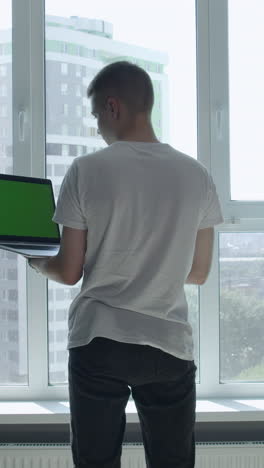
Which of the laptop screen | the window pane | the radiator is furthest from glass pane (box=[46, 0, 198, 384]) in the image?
the laptop screen

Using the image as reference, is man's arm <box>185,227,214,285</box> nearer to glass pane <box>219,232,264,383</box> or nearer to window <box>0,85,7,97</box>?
glass pane <box>219,232,264,383</box>

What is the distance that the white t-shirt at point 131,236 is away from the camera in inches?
50.1

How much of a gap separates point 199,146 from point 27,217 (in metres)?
1.09

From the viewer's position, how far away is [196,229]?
1370 millimetres

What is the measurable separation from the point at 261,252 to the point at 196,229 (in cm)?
120

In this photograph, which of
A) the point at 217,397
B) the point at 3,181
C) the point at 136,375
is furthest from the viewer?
the point at 217,397

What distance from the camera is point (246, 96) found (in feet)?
8.18

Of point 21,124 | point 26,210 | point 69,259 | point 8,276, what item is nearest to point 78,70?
point 21,124

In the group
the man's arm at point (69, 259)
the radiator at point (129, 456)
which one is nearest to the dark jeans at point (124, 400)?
the man's arm at point (69, 259)

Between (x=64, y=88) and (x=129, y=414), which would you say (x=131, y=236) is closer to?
(x=129, y=414)

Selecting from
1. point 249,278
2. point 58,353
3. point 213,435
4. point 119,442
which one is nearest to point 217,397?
point 213,435

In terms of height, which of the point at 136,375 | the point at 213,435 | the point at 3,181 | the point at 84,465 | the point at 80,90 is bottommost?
the point at 213,435

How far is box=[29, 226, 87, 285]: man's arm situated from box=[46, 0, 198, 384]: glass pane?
1107 millimetres

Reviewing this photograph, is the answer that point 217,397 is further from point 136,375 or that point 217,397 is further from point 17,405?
point 136,375
